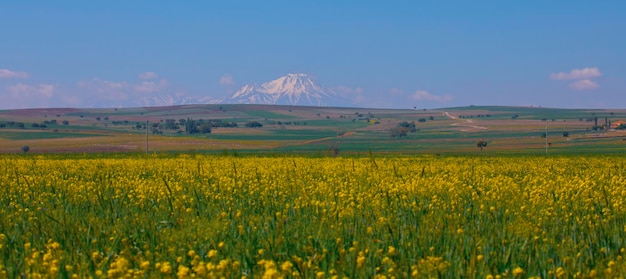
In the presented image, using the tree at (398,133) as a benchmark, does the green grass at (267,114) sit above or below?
above

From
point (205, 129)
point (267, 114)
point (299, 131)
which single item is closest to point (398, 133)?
point (299, 131)

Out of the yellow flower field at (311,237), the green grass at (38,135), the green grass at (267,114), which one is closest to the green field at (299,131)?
the green grass at (38,135)

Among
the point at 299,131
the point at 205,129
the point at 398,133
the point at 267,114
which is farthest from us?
the point at 267,114

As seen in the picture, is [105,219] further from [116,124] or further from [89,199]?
[116,124]

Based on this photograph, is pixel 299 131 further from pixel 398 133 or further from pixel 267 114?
pixel 267 114

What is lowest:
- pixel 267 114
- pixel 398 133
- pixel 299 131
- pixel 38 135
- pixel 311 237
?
pixel 299 131

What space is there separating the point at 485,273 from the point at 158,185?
8615 millimetres

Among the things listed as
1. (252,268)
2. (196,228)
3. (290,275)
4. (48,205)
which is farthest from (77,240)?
(48,205)

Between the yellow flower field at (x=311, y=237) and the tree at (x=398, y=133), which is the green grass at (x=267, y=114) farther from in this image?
the yellow flower field at (x=311, y=237)

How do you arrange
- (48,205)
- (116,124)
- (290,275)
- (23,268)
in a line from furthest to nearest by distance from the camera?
(116,124) < (48,205) < (23,268) < (290,275)

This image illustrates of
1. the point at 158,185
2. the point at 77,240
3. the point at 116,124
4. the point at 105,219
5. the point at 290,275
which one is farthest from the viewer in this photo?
the point at 116,124

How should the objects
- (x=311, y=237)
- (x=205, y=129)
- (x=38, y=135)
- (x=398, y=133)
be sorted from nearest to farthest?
(x=311, y=237) → (x=38, y=135) → (x=398, y=133) → (x=205, y=129)

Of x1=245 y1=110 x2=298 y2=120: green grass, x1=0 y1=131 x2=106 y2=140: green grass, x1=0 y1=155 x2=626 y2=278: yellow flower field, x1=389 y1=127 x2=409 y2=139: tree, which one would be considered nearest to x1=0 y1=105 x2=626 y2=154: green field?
x1=0 y1=131 x2=106 y2=140: green grass

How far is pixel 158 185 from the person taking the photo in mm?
14008
